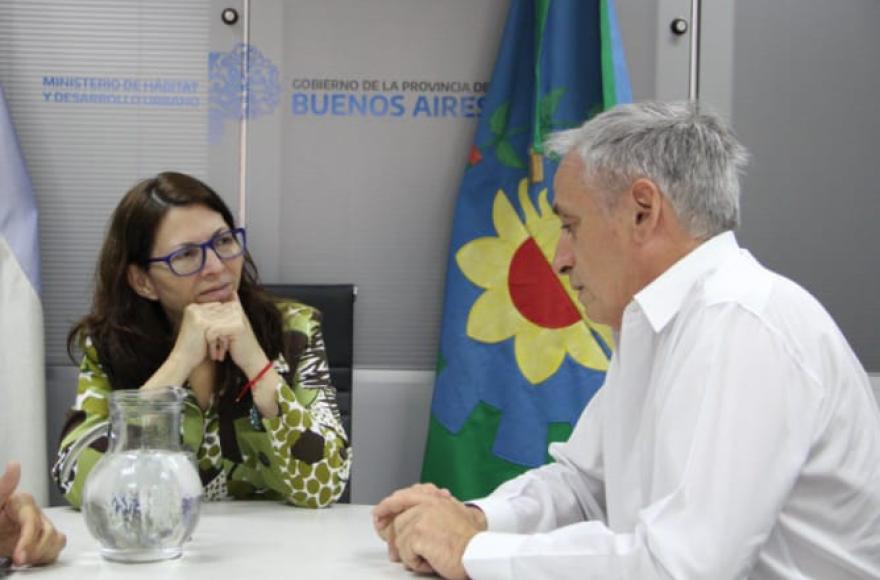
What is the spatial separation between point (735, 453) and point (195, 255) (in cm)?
141

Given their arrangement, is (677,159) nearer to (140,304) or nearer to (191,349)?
(191,349)

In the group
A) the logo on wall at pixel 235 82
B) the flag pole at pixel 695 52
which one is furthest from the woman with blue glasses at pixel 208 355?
the flag pole at pixel 695 52

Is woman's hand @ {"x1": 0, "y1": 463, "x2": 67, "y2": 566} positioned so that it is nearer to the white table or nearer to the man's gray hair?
the white table

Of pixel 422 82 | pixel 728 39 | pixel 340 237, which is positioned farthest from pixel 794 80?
pixel 340 237

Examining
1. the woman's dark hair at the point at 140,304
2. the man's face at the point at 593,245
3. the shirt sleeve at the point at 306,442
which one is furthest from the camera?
the woman's dark hair at the point at 140,304

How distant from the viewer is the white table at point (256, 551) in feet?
→ 4.88

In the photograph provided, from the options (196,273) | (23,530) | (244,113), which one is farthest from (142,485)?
(244,113)

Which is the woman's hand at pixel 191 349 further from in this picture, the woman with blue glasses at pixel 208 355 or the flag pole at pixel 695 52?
the flag pole at pixel 695 52

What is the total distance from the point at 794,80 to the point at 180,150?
194 cm

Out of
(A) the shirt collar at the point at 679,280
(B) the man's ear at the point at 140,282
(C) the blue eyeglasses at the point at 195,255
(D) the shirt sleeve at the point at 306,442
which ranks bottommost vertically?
(D) the shirt sleeve at the point at 306,442

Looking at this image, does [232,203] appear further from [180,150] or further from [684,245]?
[684,245]

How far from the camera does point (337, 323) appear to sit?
3.19m

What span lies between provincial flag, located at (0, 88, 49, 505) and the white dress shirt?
2098mm

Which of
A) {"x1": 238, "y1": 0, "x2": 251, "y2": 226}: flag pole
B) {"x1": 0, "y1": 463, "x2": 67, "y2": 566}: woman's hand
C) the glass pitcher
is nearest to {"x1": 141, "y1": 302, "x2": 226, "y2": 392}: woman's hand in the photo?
{"x1": 0, "y1": 463, "x2": 67, "y2": 566}: woman's hand
